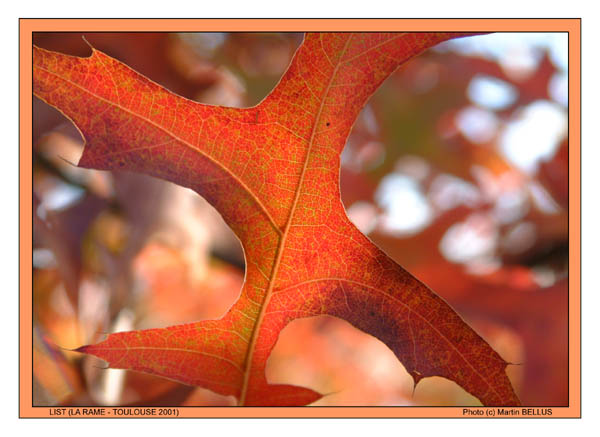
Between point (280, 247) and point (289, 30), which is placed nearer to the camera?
point (280, 247)

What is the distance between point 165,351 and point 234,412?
14 centimetres

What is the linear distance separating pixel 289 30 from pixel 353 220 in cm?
59

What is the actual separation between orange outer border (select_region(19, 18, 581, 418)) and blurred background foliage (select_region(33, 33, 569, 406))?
0.07 m

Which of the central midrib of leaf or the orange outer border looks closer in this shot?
the central midrib of leaf

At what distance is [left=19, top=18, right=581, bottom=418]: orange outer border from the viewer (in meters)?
0.62

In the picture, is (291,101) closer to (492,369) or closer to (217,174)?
(217,174)

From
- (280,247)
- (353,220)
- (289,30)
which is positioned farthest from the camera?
(353,220)

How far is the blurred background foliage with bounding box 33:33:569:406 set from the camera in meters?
1.07

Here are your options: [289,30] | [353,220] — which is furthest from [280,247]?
[353,220]

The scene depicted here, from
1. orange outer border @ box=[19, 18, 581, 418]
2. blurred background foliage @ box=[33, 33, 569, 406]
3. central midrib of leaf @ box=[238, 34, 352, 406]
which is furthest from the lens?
blurred background foliage @ box=[33, 33, 569, 406]

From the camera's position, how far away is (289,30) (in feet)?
2.31

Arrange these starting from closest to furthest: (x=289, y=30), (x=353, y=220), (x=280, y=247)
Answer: (x=280, y=247) → (x=289, y=30) → (x=353, y=220)

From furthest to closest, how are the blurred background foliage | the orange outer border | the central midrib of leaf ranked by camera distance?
the blurred background foliage, the orange outer border, the central midrib of leaf

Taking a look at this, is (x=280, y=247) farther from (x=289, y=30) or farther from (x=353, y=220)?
(x=353, y=220)
